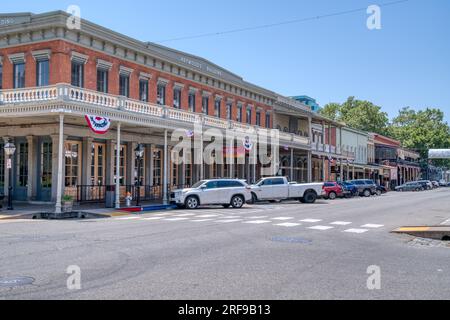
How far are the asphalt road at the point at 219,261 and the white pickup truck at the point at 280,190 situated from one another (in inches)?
582

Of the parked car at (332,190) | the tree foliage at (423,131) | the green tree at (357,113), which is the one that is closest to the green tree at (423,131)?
the tree foliage at (423,131)

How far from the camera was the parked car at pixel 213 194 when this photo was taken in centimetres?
2528

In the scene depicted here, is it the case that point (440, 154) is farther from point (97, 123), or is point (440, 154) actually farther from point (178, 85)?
point (97, 123)

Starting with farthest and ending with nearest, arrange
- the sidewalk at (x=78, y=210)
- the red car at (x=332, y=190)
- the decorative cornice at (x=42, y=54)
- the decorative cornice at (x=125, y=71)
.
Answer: the red car at (x=332, y=190) < the decorative cornice at (x=125, y=71) < the decorative cornice at (x=42, y=54) < the sidewalk at (x=78, y=210)

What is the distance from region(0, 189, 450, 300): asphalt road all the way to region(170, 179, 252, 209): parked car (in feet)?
30.2

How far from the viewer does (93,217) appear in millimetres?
20156

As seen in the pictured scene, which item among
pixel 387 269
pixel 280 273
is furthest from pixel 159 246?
pixel 387 269

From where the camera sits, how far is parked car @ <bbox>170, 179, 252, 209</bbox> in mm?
25281

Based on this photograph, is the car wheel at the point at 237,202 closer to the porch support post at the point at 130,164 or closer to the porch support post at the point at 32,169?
the porch support post at the point at 130,164

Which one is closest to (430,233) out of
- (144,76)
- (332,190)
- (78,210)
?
(78,210)

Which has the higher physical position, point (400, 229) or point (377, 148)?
point (377, 148)

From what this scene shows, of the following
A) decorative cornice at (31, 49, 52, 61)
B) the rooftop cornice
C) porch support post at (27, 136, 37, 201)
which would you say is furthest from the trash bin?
the rooftop cornice
